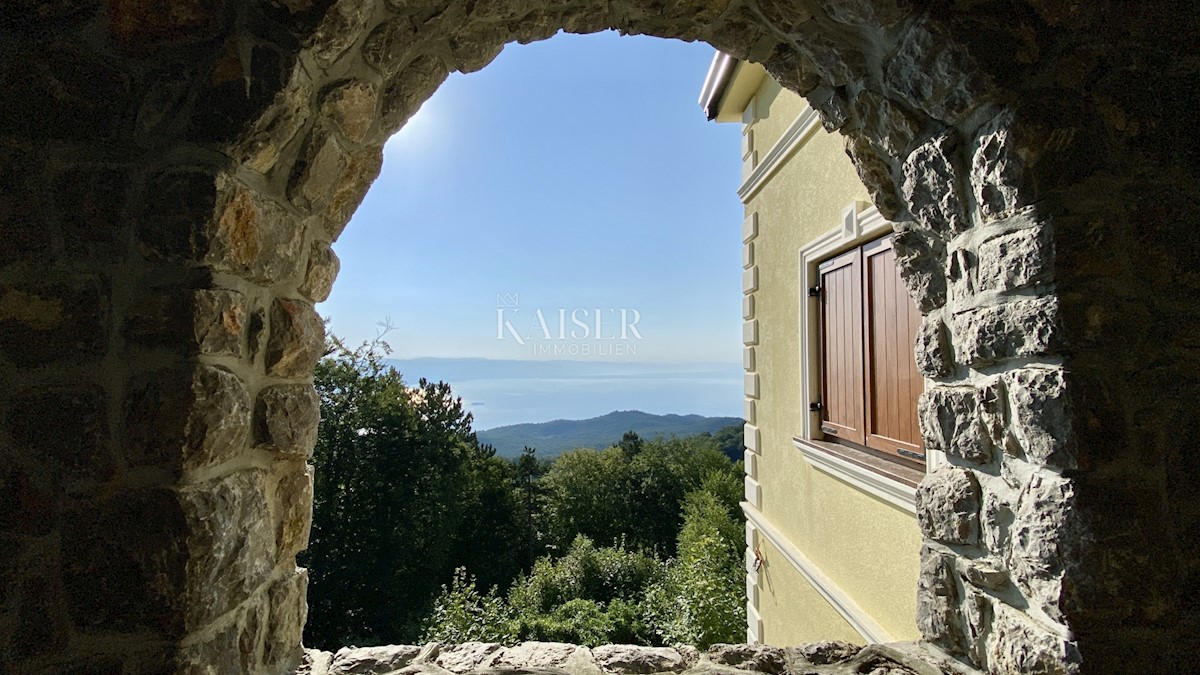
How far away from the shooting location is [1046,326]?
1.08 m

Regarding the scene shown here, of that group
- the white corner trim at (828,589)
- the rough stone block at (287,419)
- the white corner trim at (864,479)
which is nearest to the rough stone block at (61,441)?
the rough stone block at (287,419)

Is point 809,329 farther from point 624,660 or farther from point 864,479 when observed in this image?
point 624,660

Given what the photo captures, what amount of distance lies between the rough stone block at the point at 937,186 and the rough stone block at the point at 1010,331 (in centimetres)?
22

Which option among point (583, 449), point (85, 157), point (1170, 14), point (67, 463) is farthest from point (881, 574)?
point (583, 449)

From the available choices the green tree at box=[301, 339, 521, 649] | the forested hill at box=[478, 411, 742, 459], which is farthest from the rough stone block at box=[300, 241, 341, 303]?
the forested hill at box=[478, 411, 742, 459]

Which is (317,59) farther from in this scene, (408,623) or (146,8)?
(408,623)

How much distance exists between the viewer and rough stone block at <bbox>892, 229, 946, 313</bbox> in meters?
1.44

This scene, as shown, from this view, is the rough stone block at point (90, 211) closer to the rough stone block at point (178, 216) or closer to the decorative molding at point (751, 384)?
the rough stone block at point (178, 216)

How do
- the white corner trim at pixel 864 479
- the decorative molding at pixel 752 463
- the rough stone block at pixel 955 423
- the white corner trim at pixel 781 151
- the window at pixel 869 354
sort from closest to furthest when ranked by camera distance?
the rough stone block at pixel 955 423
the white corner trim at pixel 864 479
the window at pixel 869 354
the white corner trim at pixel 781 151
the decorative molding at pixel 752 463

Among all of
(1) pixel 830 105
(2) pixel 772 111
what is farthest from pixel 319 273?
(2) pixel 772 111

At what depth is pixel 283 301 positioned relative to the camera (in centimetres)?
126

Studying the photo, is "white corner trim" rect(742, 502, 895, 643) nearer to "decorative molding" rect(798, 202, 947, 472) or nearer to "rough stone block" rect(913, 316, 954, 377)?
"decorative molding" rect(798, 202, 947, 472)

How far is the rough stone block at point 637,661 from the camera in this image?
5.03 feet

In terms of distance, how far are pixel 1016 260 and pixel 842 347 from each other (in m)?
2.19
